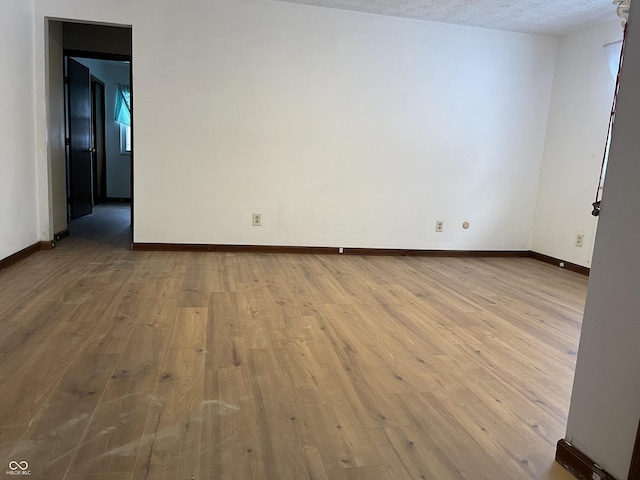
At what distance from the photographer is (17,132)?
358 cm

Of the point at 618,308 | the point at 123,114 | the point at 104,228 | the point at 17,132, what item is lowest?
the point at 104,228

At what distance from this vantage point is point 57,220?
446 cm

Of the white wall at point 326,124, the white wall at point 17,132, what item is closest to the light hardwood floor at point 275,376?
the white wall at point 17,132

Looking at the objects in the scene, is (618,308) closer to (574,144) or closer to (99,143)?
(574,144)

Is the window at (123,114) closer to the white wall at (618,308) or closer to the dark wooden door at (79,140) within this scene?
the dark wooden door at (79,140)

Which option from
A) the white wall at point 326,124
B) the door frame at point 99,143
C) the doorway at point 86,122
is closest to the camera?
the white wall at point 326,124

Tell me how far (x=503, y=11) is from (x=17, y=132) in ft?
13.8

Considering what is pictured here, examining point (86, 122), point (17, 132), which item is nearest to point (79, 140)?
point (86, 122)

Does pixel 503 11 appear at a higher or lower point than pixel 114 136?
higher

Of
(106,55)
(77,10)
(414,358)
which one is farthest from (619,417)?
(106,55)

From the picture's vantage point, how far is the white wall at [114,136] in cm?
828

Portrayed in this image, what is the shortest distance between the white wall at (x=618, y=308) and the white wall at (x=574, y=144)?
337 cm

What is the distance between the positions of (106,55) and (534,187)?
196 inches

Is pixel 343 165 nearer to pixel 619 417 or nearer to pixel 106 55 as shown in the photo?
pixel 106 55
